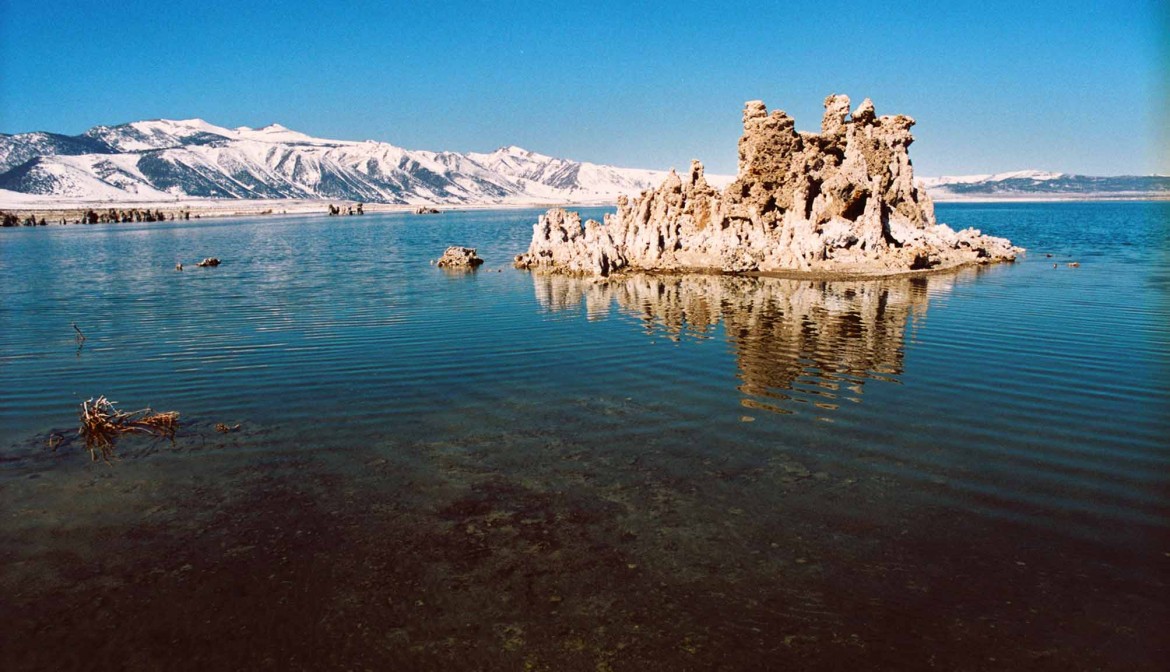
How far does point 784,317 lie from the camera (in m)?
28.6

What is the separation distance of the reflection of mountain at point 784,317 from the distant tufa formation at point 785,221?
3.21 m

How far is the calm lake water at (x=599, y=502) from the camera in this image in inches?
320

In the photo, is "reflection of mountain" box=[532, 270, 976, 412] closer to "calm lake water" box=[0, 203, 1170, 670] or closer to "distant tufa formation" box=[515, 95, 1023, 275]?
"calm lake water" box=[0, 203, 1170, 670]

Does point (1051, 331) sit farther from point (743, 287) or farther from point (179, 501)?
point (179, 501)

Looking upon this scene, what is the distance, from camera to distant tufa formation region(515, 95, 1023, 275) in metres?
43.6

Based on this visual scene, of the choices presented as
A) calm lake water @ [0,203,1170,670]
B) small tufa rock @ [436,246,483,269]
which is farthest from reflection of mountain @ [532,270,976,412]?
small tufa rock @ [436,246,483,269]

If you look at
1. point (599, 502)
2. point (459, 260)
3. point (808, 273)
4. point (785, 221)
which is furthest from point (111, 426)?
point (785, 221)

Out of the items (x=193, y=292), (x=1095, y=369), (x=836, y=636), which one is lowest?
(x=836, y=636)

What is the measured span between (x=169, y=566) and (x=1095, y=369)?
22458 mm

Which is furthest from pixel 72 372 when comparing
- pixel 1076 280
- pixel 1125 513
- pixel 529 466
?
pixel 1076 280

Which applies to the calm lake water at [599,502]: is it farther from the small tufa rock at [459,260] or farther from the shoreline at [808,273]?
the small tufa rock at [459,260]

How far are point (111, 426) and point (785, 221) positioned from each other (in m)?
40.2

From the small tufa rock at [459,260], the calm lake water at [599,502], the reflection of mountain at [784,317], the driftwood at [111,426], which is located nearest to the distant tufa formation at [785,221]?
the reflection of mountain at [784,317]

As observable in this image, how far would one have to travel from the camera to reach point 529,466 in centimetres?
1305
